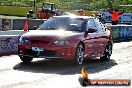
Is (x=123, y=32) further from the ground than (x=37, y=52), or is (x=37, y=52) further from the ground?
(x=37, y=52)

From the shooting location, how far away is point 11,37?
1733cm

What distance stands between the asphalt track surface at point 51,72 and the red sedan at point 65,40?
14.1 inches

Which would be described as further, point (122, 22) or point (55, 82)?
point (122, 22)

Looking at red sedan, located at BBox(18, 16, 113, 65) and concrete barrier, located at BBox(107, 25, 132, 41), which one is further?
concrete barrier, located at BBox(107, 25, 132, 41)

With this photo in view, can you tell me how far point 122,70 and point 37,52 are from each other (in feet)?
8.48

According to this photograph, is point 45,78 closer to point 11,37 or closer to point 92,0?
point 11,37

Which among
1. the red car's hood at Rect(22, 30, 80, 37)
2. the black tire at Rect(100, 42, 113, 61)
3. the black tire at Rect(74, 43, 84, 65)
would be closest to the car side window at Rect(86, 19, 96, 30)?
the black tire at Rect(74, 43, 84, 65)

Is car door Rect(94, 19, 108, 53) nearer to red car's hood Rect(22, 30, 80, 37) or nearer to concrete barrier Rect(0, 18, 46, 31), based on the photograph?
red car's hood Rect(22, 30, 80, 37)

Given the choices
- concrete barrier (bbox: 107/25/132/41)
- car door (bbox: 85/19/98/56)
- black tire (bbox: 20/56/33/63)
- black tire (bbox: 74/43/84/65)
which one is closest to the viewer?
black tire (bbox: 74/43/84/65)

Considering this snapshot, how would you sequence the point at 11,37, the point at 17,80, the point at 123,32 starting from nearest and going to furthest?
the point at 17,80
the point at 11,37
the point at 123,32

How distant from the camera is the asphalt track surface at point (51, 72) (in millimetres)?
9393

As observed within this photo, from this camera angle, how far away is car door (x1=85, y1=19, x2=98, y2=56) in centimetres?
1353

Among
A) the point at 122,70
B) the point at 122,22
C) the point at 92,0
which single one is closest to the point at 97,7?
the point at 92,0

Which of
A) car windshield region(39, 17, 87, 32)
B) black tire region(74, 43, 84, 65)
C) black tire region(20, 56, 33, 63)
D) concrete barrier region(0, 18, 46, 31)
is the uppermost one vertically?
car windshield region(39, 17, 87, 32)
